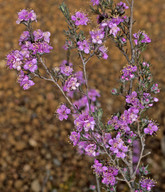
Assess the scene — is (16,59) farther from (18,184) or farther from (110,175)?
(18,184)

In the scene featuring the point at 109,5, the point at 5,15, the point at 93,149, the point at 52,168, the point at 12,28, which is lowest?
the point at 93,149

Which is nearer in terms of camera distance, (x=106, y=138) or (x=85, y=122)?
(x=85, y=122)

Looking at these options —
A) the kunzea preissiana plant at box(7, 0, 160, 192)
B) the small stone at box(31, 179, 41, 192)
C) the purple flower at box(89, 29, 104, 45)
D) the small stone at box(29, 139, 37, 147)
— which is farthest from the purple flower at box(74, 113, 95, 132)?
the small stone at box(29, 139, 37, 147)

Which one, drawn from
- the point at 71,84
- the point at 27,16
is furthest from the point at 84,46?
the point at 27,16

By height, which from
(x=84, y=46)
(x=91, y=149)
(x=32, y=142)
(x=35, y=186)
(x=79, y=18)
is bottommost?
(x=91, y=149)

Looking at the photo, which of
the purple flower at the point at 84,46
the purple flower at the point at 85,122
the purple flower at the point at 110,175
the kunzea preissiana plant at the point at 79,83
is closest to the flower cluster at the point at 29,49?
the kunzea preissiana plant at the point at 79,83

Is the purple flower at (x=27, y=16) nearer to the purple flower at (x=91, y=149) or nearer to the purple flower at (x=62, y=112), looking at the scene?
the purple flower at (x=62, y=112)

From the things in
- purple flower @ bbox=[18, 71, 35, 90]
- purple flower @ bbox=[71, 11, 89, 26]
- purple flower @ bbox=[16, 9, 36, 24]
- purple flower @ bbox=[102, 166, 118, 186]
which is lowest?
purple flower @ bbox=[102, 166, 118, 186]

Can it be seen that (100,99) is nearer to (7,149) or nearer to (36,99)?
(36,99)

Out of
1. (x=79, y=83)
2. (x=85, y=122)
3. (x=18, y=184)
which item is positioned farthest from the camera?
(x=18, y=184)

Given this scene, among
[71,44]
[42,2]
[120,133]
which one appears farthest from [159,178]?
[42,2]

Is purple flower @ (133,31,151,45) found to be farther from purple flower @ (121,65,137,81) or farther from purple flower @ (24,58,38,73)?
purple flower @ (24,58,38,73)
